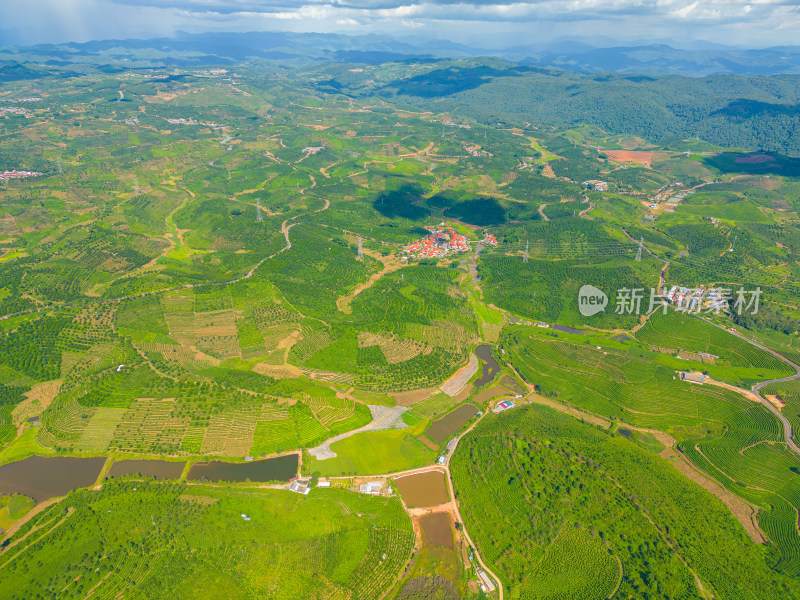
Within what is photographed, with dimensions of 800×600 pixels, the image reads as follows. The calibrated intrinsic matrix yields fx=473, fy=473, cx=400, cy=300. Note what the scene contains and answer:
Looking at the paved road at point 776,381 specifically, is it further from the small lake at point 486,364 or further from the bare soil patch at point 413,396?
the bare soil patch at point 413,396

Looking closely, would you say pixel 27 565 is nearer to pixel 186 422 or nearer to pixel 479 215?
pixel 186 422

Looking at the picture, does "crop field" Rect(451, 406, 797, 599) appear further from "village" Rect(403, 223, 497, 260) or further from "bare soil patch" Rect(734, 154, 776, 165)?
"bare soil patch" Rect(734, 154, 776, 165)

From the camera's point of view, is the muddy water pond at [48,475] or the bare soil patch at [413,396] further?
the bare soil patch at [413,396]

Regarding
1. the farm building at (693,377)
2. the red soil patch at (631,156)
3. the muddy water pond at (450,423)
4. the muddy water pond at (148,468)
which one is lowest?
the red soil patch at (631,156)

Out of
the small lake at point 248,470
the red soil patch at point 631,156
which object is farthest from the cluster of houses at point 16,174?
the red soil patch at point 631,156

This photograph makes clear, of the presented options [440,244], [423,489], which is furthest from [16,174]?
[423,489]

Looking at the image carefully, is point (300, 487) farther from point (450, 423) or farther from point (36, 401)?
point (36, 401)

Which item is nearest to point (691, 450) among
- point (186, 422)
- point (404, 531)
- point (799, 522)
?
point (799, 522)
